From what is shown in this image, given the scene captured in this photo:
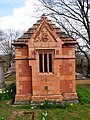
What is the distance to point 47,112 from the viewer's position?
30.0ft

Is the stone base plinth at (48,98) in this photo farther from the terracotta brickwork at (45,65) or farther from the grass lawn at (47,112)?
the grass lawn at (47,112)

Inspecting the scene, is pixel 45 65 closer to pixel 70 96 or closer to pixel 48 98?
pixel 48 98

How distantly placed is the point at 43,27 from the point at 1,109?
413 centimetres

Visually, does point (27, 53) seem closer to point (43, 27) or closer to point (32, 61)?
point (32, 61)

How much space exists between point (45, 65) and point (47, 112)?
8.89 ft

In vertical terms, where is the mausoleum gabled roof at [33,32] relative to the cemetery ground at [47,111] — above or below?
above

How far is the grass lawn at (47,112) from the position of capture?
8531 millimetres

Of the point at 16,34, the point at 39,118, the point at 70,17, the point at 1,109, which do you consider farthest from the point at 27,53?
the point at 16,34

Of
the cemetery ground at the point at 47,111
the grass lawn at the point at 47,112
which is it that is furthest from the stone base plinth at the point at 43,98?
the grass lawn at the point at 47,112

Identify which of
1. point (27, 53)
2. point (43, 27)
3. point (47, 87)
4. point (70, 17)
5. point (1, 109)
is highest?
point (70, 17)

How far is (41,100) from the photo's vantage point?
10836 millimetres

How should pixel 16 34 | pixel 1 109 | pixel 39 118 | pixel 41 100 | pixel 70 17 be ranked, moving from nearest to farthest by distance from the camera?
pixel 39 118, pixel 1 109, pixel 41 100, pixel 70 17, pixel 16 34

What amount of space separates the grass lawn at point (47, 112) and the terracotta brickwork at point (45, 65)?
Answer: 37.0 inches

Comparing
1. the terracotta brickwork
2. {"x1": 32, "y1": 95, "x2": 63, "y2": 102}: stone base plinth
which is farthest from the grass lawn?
the terracotta brickwork
